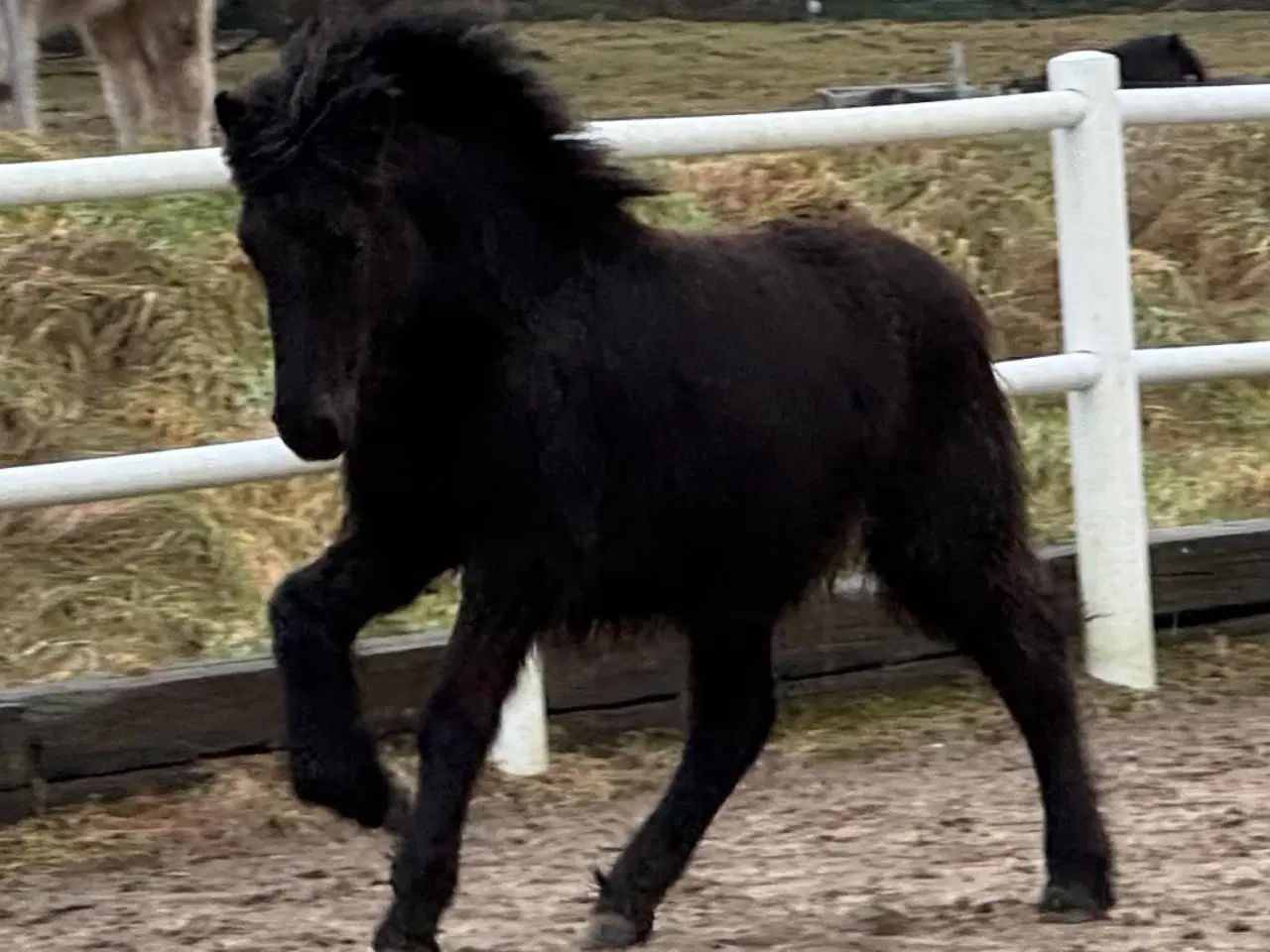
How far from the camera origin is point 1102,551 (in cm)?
598

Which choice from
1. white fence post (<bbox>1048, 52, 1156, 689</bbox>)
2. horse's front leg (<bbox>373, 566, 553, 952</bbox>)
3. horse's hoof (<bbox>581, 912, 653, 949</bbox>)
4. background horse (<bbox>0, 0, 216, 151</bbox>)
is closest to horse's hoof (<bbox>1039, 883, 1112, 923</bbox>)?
horse's hoof (<bbox>581, 912, 653, 949</bbox>)

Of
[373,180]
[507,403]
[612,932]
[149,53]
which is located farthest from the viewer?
[149,53]

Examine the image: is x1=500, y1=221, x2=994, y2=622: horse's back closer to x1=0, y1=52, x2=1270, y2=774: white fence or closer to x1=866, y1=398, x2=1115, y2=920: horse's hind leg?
x1=866, y1=398, x2=1115, y2=920: horse's hind leg

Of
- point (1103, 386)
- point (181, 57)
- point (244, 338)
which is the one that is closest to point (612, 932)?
point (1103, 386)

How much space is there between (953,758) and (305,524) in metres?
1.77

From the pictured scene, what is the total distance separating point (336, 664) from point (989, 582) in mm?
1166

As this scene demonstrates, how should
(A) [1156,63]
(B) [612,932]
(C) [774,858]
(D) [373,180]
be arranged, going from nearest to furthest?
(D) [373,180]
(B) [612,932]
(C) [774,858]
(A) [1156,63]

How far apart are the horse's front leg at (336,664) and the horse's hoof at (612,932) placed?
0.44 meters

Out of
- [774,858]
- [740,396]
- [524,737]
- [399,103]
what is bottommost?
[774,858]

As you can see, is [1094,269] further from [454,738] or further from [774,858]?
[454,738]

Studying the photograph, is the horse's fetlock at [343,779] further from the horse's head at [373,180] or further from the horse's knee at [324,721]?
the horse's head at [373,180]

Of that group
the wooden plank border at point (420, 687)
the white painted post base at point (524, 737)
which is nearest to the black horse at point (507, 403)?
the wooden plank border at point (420, 687)

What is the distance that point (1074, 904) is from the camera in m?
4.04

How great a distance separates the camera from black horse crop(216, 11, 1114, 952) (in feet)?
11.3
